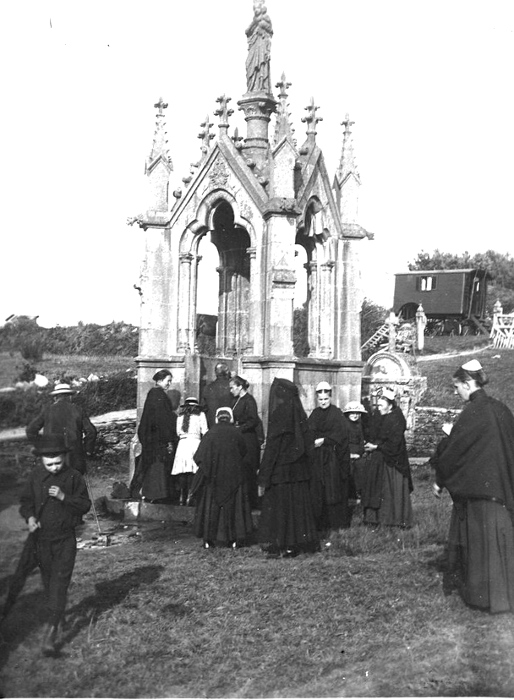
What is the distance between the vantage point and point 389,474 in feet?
32.6

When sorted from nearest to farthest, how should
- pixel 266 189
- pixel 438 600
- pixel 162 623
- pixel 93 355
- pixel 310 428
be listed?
1. pixel 162 623
2. pixel 438 600
3. pixel 310 428
4. pixel 266 189
5. pixel 93 355

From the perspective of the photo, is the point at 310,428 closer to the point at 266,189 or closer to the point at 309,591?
the point at 309,591

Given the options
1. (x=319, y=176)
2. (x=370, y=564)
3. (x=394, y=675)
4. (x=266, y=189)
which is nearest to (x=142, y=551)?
(x=370, y=564)

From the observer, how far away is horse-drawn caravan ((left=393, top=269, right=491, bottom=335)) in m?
15.2

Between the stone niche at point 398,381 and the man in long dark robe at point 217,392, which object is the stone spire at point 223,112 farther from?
the stone niche at point 398,381

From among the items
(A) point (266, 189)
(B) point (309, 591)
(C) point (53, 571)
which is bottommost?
(B) point (309, 591)

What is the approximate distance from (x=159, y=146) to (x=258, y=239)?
2.30m

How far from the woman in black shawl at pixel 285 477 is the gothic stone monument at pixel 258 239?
2.34m

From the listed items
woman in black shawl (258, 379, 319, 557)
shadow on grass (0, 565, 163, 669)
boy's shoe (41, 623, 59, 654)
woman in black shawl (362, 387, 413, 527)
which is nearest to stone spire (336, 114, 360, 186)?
woman in black shawl (362, 387, 413, 527)

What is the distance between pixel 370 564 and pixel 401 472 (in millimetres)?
1887

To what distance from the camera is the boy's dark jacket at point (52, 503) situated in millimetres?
5504

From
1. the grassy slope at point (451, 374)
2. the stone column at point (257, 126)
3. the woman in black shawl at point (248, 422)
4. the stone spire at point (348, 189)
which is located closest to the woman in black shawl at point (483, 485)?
the grassy slope at point (451, 374)

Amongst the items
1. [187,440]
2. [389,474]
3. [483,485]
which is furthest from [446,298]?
[483,485]

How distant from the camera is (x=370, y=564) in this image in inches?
325
